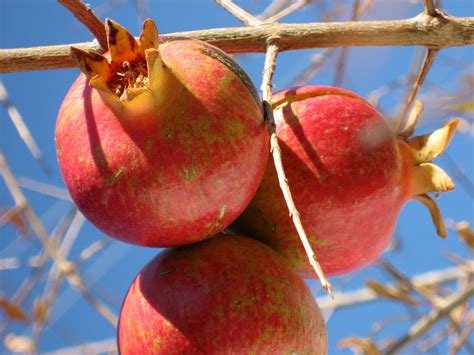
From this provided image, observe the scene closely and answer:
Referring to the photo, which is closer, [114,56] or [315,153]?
[114,56]

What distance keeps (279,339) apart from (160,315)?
0.18 metres

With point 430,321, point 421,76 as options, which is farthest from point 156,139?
point 430,321

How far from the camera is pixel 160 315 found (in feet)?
3.79

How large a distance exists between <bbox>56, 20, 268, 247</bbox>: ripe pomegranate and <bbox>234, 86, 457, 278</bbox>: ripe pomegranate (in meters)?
0.16

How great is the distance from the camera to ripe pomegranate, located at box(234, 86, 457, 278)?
126 centimetres

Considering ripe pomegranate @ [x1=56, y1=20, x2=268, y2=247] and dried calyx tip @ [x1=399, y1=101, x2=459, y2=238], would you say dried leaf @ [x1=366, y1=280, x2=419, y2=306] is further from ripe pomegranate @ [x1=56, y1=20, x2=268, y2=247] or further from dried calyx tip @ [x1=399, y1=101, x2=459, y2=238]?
ripe pomegranate @ [x1=56, y1=20, x2=268, y2=247]

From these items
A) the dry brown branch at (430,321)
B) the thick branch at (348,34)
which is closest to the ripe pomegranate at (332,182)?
the thick branch at (348,34)

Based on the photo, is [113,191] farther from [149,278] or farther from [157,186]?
[149,278]

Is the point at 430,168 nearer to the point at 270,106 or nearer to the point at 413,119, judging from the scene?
the point at 413,119

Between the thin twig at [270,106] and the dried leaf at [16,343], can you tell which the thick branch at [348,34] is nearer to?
the thin twig at [270,106]

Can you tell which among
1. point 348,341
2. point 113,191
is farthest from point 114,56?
point 348,341

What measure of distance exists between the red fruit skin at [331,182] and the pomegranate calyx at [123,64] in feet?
1.01

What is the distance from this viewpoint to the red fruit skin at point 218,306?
1.13 meters

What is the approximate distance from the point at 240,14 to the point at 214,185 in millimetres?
381
